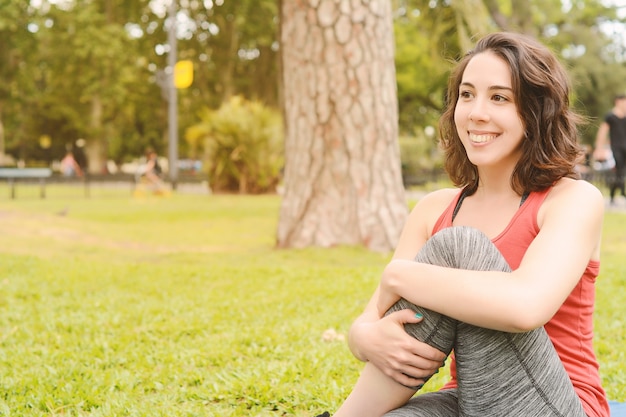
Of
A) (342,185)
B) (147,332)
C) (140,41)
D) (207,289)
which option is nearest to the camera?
(147,332)

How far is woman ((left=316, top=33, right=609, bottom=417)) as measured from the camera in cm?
171

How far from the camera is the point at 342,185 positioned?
7391 mm

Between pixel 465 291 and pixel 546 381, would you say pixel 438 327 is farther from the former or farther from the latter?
pixel 546 381

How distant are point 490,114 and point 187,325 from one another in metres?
3.03

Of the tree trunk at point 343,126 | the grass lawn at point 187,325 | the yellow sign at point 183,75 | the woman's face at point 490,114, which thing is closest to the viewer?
the woman's face at point 490,114

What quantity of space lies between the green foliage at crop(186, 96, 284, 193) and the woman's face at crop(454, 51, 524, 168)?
622 inches

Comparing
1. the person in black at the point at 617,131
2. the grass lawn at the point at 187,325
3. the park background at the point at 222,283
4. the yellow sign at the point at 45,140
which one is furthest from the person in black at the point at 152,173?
the yellow sign at the point at 45,140

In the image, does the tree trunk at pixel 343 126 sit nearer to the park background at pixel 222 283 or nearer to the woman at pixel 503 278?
the park background at pixel 222 283

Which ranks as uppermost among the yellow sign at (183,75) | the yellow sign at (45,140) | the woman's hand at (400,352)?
the yellow sign at (183,75)

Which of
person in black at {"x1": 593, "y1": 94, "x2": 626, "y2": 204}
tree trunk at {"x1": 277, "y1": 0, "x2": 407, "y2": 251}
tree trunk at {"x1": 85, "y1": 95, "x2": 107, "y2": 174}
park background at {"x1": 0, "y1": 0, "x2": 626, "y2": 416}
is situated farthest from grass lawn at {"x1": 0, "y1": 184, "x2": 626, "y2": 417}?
tree trunk at {"x1": 85, "y1": 95, "x2": 107, "y2": 174}

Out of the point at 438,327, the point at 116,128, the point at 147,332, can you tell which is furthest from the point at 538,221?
the point at 116,128

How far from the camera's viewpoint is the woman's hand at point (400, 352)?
180cm

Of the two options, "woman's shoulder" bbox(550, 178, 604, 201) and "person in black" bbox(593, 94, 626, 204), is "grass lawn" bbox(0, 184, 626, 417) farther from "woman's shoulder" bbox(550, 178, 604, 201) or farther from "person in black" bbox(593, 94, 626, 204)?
"person in black" bbox(593, 94, 626, 204)

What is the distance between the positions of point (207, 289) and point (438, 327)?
13.8 feet
